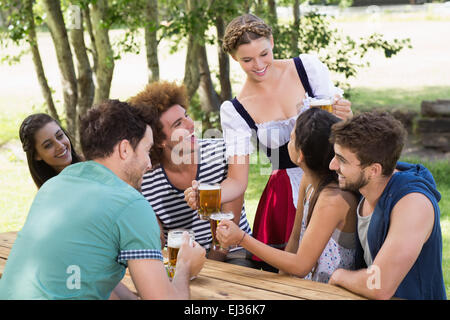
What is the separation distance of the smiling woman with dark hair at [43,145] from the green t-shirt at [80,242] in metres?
1.76

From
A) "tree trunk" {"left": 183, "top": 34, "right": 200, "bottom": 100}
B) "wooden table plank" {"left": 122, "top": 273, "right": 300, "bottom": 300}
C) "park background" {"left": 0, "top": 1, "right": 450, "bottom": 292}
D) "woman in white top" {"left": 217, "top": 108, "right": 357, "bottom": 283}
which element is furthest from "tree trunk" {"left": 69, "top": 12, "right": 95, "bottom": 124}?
"wooden table plank" {"left": 122, "top": 273, "right": 300, "bottom": 300}

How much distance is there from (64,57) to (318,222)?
5995mm

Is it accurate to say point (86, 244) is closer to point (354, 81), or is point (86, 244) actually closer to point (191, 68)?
point (191, 68)

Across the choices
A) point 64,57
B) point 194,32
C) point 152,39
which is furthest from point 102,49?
point 194,32

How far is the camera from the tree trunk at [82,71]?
7785 millimetres

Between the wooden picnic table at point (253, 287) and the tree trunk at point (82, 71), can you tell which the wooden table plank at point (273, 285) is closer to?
the wooden picnic table at point (253, 287)

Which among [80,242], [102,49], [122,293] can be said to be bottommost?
[122,293]

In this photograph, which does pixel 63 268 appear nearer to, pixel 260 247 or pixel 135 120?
pixel 135 120

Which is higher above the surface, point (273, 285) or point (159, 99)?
point (159, 99)

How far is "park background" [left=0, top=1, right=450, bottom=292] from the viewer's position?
823cm

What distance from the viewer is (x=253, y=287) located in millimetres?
2576

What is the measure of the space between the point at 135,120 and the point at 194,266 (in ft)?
2.20

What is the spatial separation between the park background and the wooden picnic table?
9.15 ft

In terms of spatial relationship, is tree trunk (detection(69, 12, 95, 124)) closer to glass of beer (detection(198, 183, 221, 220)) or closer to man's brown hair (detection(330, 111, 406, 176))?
glass of beer (detection(198, 183, 221, 220))
